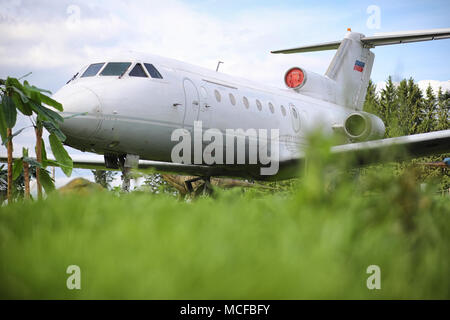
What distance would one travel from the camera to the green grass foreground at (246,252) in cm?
86

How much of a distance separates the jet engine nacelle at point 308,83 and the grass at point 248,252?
495 inches

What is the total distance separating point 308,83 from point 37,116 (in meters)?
10.5

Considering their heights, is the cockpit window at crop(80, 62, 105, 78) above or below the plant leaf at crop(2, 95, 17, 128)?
above

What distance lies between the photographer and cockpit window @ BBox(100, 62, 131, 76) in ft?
25.8

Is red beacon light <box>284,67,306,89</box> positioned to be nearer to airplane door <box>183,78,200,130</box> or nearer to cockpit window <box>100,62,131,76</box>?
airplane door <box>183,78,200,130</box>

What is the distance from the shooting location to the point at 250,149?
9961 millimetres

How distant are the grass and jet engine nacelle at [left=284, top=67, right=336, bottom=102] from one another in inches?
495

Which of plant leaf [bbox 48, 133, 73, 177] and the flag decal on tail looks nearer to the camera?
plant leaf [bbox 48, 133, 73, 177]

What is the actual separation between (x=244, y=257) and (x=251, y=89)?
973cm

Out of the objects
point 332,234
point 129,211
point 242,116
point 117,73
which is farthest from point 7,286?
point 242,116

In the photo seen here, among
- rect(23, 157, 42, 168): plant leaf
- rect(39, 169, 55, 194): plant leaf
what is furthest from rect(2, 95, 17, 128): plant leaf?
rect(39, 169, 55, 194): plant leaf

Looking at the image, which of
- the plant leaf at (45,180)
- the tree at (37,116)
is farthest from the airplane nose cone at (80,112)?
the plant leaf at (45,180)

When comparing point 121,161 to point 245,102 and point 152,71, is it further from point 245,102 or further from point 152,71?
point 245,102

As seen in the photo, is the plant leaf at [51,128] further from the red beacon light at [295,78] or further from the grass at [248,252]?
the red beacon light at [295,78]
